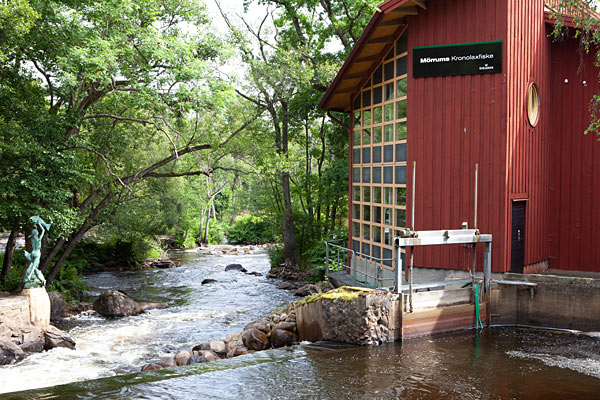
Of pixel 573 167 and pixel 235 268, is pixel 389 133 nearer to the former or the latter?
pixel 573 167

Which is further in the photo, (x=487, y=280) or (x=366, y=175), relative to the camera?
(x=366, y=175)

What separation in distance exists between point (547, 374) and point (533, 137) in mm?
6265

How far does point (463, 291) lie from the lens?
1134 cm

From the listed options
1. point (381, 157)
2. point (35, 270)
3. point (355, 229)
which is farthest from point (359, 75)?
point (35, 270)

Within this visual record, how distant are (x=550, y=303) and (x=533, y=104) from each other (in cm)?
483

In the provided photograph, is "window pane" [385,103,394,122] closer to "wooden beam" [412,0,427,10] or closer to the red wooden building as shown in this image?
the red wooden building

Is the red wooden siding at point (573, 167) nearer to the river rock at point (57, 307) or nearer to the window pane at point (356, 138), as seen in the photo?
the window pane at point (356, 138)

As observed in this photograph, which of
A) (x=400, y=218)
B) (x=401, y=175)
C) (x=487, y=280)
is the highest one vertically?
(x=401, y=175)

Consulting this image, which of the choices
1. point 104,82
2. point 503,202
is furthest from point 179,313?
point 503,202

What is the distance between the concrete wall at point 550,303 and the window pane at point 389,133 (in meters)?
4.69

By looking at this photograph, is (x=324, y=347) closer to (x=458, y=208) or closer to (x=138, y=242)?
(x=458, y=208)

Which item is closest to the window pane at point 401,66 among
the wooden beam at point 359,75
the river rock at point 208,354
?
the wooden beam at point 359,75

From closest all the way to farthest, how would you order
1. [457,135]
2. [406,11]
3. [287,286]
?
1. [457,135]
2. [406,11]
3. [287,286]

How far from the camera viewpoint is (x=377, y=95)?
15.1 metres
